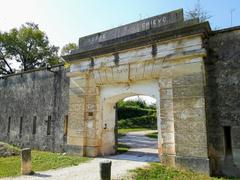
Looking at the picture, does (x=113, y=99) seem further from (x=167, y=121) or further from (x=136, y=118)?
(x=136, y=118)

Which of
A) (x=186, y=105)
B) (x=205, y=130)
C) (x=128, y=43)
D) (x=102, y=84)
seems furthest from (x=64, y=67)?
(x=205, y=130)

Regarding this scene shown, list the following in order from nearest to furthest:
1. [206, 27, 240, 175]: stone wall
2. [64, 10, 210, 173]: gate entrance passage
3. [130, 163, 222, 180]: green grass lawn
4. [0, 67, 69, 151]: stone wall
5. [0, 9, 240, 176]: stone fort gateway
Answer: [130, 163, 222, 180]: green grass lawn < [206, 27, 240, 175]: stone wall < [0, 9, 240, 176]: stone fort gateway < [64, 10, 210, 173]: gate entrance passage < [0, 67, 69, 151]: stone wall

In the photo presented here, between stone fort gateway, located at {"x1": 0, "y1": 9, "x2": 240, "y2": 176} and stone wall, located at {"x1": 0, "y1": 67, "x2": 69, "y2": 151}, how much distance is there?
0.26 feet

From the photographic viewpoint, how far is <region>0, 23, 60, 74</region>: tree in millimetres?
24625

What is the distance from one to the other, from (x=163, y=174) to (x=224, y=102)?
8.89 feet

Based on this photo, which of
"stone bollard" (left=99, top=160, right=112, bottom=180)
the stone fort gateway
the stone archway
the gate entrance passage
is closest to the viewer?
"stone bollard" (left=99, top=160, right=112, bottom=180)

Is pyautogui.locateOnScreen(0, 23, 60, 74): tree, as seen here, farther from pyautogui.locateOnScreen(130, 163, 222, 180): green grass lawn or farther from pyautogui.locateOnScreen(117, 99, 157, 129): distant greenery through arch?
pyautogui.locateOnScreen(130, 163, 222, 180): green grass lawn

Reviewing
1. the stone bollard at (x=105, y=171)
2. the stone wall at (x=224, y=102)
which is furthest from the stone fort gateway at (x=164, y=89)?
the stone bollard at (x=105, y=171)

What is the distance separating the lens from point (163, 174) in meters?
6.57

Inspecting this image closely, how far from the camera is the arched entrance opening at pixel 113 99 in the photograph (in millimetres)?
8527

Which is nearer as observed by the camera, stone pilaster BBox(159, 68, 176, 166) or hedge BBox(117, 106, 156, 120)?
stone pilaster BBox(159, 68, 176, 166)

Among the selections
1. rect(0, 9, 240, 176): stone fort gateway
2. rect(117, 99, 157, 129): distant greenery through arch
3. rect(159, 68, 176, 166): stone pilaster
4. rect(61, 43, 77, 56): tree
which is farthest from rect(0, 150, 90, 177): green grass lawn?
rect(117, 99, 157, 129): distant greenery through arch

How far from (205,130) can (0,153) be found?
8.82 m

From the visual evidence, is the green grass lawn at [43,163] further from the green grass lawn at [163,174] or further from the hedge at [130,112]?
the hedge at [130,112]
